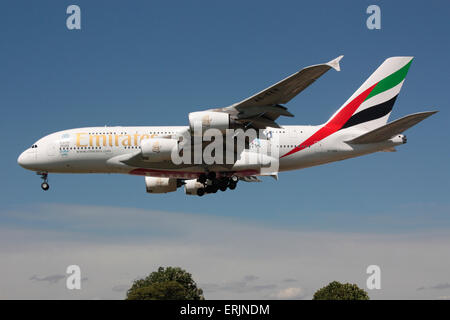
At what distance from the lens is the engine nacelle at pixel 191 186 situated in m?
43.6

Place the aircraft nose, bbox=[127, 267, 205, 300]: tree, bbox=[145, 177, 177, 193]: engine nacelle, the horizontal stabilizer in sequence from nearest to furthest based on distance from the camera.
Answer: the horizontal stabilizer
the aircraft nose
bbox=[145, 177, 177, 193]: engine nacelle
bbox=[127, 267, 205, 300]: tree

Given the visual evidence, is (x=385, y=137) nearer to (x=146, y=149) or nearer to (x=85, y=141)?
(x=146, y=149)

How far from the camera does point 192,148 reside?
35.8 meters

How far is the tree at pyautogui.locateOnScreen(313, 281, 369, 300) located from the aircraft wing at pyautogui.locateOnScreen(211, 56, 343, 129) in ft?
149

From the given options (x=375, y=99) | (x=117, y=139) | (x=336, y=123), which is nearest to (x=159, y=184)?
(x=117, y=139)

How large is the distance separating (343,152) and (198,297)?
38812mm

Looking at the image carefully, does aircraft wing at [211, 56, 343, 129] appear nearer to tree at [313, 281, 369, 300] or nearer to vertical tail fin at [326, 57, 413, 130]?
vertical tail fin at [326, 57, 413, 130]

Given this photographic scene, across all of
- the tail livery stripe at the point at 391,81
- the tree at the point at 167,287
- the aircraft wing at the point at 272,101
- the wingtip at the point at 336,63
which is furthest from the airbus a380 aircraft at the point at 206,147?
the tree at the point at 167,287

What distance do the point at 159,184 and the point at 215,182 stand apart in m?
5.77

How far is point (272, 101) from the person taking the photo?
31.7 m

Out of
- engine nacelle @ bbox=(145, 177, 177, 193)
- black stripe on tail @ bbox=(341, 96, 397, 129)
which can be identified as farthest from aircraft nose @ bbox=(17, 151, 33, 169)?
black stripe on tail @ bbox=(341, 96, 397, 129)

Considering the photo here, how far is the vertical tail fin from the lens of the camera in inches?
1561

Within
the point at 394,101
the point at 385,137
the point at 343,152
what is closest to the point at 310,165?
the point at 343,152

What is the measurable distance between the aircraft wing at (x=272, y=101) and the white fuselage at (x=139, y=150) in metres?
4.75
